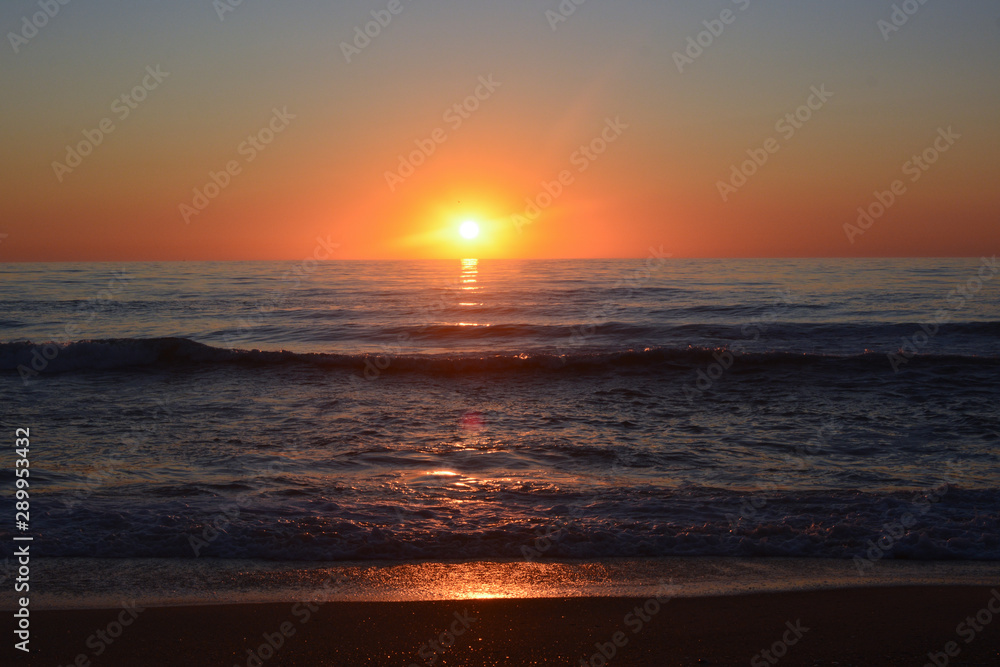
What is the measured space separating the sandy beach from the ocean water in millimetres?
1021

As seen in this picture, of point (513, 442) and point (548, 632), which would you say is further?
point (513, 442)

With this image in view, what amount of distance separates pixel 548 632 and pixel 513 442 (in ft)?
17.5

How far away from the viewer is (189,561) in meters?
5.33

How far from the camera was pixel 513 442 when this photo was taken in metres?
9.41

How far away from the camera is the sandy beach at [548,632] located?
12.6 feet

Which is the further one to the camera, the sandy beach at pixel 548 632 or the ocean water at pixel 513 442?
the ocean water at pixel 513 442

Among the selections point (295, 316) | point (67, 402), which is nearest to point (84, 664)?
point (67, 402)

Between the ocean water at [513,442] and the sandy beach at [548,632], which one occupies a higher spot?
the ocean water at [513,442]

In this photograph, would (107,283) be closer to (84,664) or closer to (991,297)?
(84,664)

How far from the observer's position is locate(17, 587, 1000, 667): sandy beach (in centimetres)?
383

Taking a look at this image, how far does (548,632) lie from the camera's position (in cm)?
409

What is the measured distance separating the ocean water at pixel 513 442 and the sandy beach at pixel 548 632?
3.35 feet

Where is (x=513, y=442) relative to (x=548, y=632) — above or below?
above

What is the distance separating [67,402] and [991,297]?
112 feet
